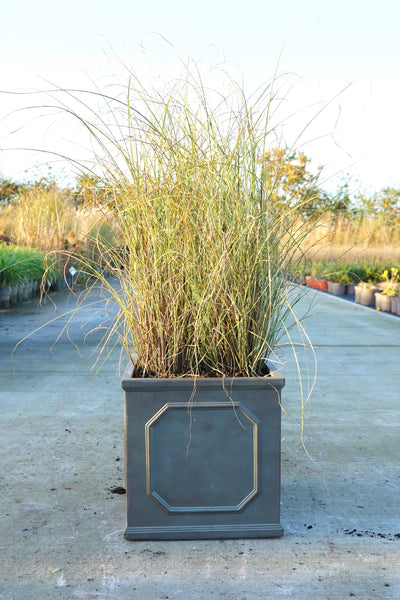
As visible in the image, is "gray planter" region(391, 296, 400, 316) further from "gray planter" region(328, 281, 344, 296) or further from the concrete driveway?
the concrete driveway

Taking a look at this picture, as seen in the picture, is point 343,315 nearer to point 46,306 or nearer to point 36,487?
point 46,306

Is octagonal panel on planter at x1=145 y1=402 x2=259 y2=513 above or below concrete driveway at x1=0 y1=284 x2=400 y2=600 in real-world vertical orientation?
above

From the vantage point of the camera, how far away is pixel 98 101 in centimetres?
183

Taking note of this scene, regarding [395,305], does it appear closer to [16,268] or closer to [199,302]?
[16,268]

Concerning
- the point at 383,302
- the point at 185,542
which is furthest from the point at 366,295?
the point at 185,542

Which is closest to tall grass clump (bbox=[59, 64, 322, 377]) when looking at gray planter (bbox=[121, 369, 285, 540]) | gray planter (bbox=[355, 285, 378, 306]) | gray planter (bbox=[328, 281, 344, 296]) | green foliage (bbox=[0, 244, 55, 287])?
gray planter (bbox=[121, 369, 285, 540])

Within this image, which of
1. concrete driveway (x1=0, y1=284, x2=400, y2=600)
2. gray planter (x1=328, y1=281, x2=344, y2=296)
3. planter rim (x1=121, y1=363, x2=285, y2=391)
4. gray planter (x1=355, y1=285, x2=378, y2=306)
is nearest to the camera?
concrete driveway (x1=0, y1=284, x2=400, y2=600)

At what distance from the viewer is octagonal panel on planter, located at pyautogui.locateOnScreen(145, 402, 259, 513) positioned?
1.62 m

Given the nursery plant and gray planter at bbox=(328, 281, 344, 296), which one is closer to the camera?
the nursery plant

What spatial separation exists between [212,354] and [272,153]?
761 millimetres

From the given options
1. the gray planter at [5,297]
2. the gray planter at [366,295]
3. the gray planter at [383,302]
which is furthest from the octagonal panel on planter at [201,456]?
the gray planter at [366,295]

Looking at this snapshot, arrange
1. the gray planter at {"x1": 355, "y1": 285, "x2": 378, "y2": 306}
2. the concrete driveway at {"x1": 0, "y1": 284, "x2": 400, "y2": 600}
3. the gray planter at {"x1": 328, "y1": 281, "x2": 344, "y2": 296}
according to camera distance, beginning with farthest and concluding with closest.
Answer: the gray planter at {"x1": 328, "y1": 281, "x2": 344, "y2": 296} < the gray planter at {"x1": 355, "y1": 285, "x2": 378, "y2": 306} < the concrete driveway at {"x1": 0, "y1": 284, "x2": 400, "y2": 600}

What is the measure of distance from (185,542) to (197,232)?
0.90 meters

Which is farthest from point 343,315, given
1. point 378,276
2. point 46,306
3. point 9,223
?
point 9,223
